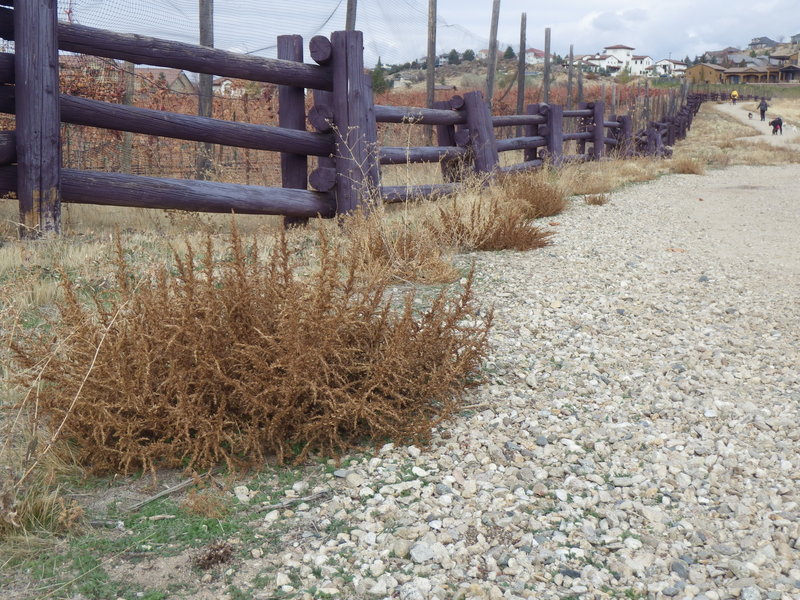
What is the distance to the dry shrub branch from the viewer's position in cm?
250

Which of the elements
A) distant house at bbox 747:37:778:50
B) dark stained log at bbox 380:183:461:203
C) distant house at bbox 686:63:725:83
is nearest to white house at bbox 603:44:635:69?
distant house at bbox 747:37:778:50

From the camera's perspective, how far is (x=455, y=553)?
2.13 m

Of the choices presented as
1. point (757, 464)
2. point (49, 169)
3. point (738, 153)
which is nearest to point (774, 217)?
point (757, 464)

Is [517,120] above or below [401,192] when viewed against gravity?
above

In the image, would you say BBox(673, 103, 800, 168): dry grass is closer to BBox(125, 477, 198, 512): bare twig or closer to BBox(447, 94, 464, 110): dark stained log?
BBox(447, 94, 464, 110): dark stained log

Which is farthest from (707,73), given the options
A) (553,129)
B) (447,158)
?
(447,158)

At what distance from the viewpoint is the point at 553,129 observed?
12.2 meters

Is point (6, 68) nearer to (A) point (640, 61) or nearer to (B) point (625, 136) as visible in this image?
(B) point (625, 136)

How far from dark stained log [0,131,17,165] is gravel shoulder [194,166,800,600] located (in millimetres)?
3420

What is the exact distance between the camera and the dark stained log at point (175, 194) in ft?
17.0

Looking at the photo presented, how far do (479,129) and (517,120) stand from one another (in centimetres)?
264

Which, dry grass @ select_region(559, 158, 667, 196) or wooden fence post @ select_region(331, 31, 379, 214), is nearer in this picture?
wooden fence post @ select_region(331, 31, 379, 214)

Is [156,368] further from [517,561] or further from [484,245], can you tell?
[484,245]

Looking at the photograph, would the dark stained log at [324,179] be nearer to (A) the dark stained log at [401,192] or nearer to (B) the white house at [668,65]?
(A) the dark stained log at [401,192]
